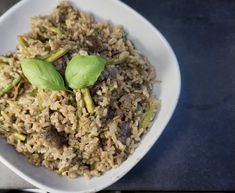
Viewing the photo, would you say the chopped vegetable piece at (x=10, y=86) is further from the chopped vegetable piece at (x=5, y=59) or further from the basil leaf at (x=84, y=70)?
the basil leaf at (x=84, y=70)

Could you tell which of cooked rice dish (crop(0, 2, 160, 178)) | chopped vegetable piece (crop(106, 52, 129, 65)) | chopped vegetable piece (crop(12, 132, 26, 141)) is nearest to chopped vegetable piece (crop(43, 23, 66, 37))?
cooked rice dish (crop(0, 2, 160, 178))

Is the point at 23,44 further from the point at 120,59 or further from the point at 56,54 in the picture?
the point at 120,59

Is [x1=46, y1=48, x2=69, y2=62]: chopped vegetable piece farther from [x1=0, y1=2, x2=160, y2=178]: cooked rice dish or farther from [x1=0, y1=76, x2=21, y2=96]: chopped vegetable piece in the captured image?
[x1=0, y1=76, x2=21, y2=96]: chopped vegetable piece

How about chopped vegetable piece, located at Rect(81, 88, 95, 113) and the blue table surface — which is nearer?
chopped vegetable piece, located at Rect(81, 88, 95, 113)

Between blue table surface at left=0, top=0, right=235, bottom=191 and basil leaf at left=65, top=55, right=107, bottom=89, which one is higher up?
basil leaf at left=65, top=55, right=107, bottom=89

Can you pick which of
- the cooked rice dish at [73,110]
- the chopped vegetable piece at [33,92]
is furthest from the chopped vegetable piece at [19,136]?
the chopped vegetable piece at [33,92]

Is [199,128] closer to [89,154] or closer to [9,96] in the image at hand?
[89,154]

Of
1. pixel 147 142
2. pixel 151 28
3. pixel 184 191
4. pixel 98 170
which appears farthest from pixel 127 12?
Answer: pixel 184 191
